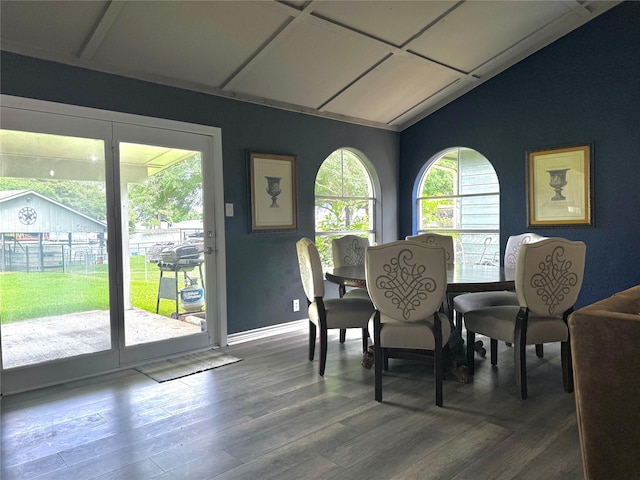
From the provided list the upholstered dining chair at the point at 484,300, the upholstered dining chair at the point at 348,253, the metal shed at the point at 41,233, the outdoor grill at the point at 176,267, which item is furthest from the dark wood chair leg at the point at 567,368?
the metal shed at the point at 41,233

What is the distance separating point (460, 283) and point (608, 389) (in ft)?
4.97

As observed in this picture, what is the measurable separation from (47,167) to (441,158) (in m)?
4.16

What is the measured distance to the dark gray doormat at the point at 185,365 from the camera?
337cm

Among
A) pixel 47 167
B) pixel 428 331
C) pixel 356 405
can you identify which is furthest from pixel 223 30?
pixel 356 405

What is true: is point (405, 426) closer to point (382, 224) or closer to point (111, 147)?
point (111, 147)

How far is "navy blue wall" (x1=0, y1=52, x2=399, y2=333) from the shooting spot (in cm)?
316

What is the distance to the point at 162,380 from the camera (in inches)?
128

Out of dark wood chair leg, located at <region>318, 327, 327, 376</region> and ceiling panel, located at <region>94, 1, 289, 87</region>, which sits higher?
ceiling panel, located at <region>94, 1, 289, 87</region>

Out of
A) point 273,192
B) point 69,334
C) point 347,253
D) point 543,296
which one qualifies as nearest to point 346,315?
point 347,253

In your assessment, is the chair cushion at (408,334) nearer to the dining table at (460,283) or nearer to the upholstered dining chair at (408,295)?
the upholstered dining chair at (408,295)

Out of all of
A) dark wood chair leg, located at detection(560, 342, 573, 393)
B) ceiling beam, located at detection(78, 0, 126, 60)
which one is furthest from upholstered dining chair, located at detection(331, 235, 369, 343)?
ceiling beam, located at detection(78, 0, 126, 60)

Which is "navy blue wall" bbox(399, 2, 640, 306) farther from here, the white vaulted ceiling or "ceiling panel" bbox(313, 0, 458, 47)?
"ceiling panel" bbox(313, 0, 458, 47)

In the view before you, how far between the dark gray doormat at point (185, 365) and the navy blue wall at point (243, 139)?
45cm

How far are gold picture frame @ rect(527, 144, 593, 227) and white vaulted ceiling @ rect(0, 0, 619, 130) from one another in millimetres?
1110
